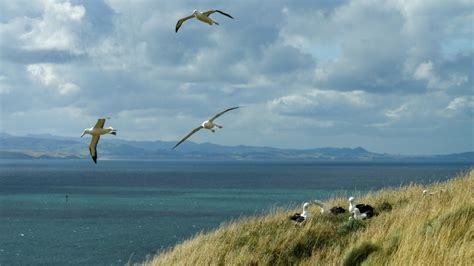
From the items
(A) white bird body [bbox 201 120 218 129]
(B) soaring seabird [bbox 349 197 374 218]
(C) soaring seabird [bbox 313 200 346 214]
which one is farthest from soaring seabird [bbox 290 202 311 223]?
(A) white bird body [bbox 201 120 218 129]

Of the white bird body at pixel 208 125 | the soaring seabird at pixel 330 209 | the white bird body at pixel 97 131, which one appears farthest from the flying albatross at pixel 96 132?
the soaring seabird at pixel 330 209

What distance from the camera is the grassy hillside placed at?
794 centimetres

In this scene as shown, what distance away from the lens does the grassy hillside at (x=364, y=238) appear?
7.94 m

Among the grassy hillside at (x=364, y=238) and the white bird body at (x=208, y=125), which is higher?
the white bird body at (x=208, y=125)

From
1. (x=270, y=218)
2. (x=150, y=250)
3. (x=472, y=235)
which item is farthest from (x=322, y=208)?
(x=150, y=250)

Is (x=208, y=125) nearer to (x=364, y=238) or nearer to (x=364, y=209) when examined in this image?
(x=364, y=238)

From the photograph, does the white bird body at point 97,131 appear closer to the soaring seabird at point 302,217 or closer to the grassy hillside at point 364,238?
the grassy hillside at point 364,238

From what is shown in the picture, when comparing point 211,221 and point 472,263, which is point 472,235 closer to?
point 472,263

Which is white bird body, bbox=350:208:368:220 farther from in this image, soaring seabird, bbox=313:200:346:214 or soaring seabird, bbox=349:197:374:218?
soaring seabird, bbox=313:200:346:214

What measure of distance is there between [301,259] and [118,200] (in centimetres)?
7659

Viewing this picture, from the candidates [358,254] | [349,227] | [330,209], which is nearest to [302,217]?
[330,209]

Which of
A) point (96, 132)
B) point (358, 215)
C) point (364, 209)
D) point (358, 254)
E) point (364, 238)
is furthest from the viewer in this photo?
point (364, 209)

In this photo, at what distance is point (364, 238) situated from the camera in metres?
11.0

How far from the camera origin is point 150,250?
41.9m
